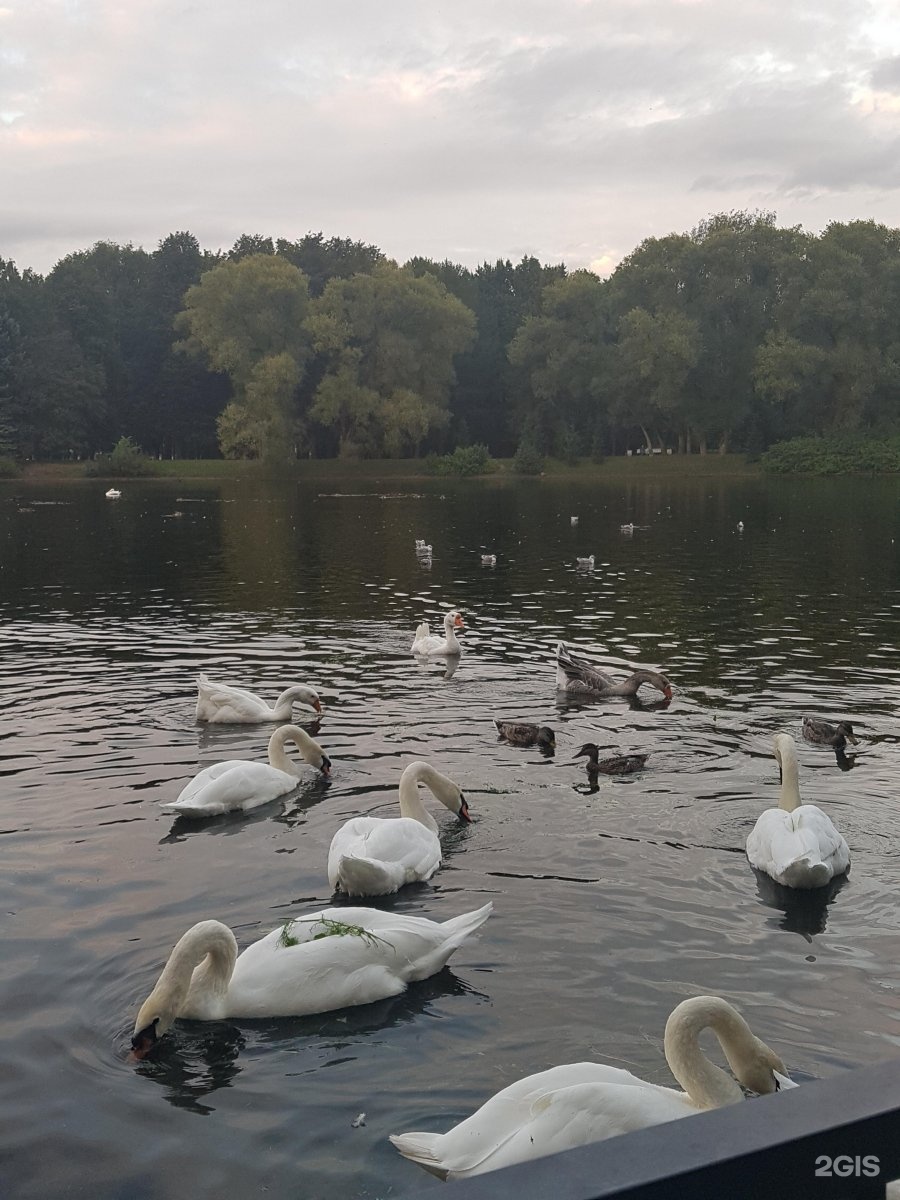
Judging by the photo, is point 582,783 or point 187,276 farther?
point 187,276

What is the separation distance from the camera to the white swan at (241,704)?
15727 mm

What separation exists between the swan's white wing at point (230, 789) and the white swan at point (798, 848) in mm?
4782

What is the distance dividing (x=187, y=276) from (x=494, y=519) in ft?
244

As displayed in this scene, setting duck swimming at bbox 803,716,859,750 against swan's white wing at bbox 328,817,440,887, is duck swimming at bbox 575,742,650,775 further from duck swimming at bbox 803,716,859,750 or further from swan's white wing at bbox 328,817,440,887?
swan's white wing at bbox 328,817,440,887

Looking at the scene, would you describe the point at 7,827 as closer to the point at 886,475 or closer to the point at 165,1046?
the point at 165,1046

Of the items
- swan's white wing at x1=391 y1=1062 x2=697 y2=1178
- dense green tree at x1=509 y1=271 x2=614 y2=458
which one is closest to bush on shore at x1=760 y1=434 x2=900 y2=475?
dense green tree at x1=509 y1=271 x2=614 y2=458

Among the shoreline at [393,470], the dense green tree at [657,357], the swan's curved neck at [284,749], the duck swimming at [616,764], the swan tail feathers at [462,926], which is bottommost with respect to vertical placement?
the duck swimming at [616,764]

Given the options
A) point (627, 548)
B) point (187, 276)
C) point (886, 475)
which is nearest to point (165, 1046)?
point (627, 548)

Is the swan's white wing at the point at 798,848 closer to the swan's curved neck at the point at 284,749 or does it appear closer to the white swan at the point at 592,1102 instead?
the white swan at the point at 592,1102

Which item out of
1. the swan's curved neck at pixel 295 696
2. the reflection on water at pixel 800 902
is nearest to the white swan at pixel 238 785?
the swan's curved neck at pixel 295 696

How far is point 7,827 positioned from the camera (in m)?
11.6

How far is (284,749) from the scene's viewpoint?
13234 millimetres

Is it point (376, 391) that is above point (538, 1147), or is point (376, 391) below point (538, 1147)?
above

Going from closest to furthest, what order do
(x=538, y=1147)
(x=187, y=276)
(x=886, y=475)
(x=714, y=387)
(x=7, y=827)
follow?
(x=538, y=1147)
(x=7, y=827)
(x=886, y=475)
(x=714, y=387)
(x=187, y=276)
